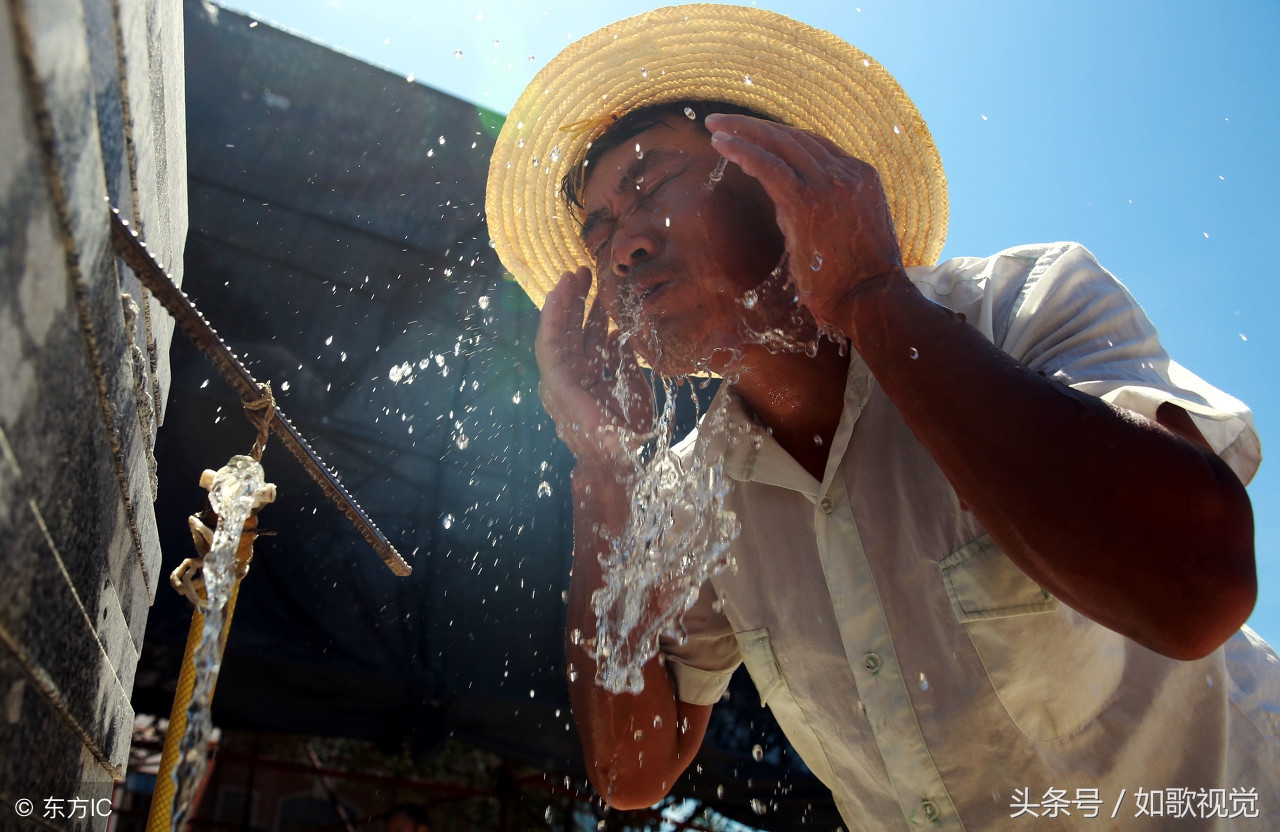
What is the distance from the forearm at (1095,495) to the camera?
1.22 metres

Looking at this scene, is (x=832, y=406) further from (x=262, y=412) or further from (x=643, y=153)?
(x=262, y=412)

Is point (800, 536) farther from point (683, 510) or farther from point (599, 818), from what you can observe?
point (599, 818)

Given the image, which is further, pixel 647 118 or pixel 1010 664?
pixel 647 118

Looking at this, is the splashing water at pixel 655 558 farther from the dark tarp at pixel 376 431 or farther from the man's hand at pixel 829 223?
the dark tarp at pixel 376 431

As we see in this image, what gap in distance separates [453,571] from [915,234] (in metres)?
2.96

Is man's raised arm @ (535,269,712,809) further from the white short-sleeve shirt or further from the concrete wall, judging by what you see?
the concrete wall

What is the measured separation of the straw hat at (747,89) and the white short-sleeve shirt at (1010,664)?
0.70 meters

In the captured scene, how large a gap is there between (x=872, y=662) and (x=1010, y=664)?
30 centimetres

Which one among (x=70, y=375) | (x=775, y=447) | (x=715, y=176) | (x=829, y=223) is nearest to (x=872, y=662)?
(x=775, y=447)

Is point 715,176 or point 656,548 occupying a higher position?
point 715,176

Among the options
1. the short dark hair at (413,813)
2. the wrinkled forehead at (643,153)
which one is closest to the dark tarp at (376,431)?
the wrinkled forehead at (643,153)

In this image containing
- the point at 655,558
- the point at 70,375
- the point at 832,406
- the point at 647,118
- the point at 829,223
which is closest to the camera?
the point at 70,375

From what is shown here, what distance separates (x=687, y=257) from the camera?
2.19 meters

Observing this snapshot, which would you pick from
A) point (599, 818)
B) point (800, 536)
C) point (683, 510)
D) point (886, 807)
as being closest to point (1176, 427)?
point (800, 536)
